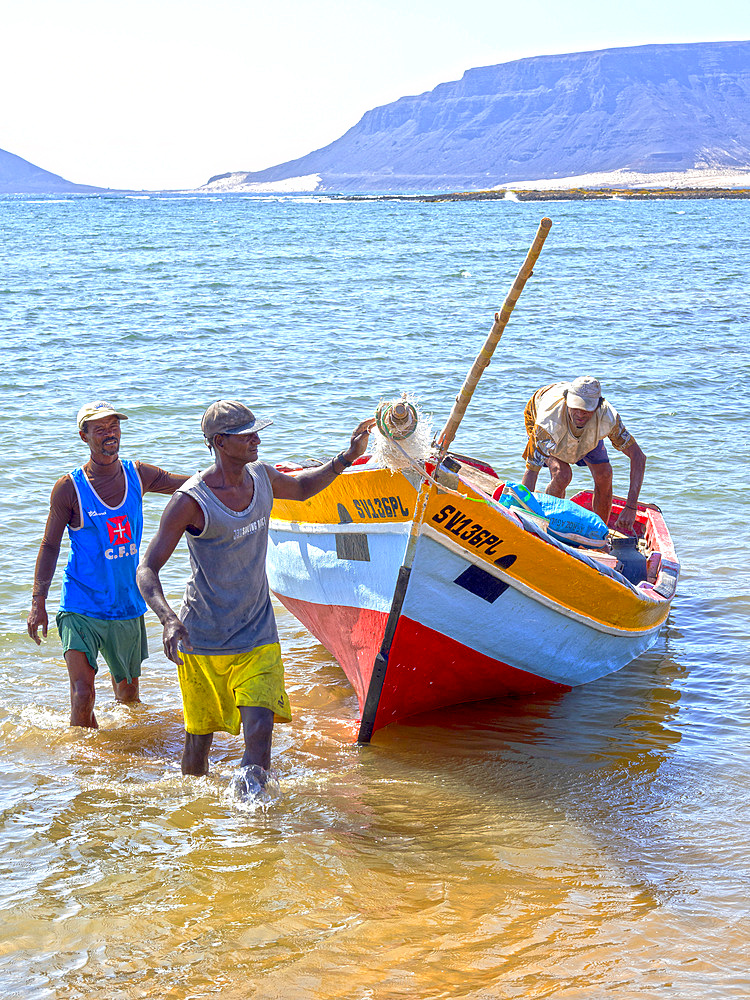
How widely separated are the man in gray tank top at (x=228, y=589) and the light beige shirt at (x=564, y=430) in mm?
3263

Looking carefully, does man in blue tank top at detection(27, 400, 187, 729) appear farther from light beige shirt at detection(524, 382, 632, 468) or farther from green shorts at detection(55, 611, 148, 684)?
light beige shirt at detection(524, 382, 632, 468)

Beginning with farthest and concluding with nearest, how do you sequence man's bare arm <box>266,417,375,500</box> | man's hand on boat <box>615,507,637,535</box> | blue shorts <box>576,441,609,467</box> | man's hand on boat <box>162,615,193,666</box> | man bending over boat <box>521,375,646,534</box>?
man's hand on boat <box>615,507,637,535</box>
blue shorts <box>576,441,609,467</box>
man bending over boat <box>521,375,646,534</box>
man's bare arm <box>266,417,375,500</box>
man's hand on boat <box>162,615,193,666</box>

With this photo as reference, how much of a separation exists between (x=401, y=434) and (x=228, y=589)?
1.07 metres

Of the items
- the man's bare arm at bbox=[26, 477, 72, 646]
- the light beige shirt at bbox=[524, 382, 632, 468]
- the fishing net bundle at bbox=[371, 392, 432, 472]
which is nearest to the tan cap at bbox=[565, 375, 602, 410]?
the light beige shirt at bbox=[524, 382, 632, 468]

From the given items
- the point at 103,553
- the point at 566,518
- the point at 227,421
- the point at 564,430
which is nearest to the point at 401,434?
the point at 227,421

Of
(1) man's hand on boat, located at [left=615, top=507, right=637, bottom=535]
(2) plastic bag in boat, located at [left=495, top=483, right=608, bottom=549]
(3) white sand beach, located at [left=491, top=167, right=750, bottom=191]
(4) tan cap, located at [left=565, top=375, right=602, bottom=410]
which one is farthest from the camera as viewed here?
(3) white sand beach, located at [left=491, top=167, right=750, bottom=191]

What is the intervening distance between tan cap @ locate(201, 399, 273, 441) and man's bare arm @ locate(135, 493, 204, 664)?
0.97 feet

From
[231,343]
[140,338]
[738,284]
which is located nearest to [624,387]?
[231,343]

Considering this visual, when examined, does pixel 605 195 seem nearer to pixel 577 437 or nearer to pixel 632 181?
pixel 632 181

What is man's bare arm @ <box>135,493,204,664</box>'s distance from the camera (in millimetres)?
4113

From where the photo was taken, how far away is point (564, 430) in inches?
296

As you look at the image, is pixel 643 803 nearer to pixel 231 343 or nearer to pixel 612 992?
pixel 612 992

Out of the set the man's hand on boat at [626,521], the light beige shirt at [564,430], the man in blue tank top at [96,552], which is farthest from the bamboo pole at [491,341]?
the man's hand on boat at [626,521]

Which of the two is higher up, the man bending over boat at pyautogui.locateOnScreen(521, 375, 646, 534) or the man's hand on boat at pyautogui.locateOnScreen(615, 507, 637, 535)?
the man bending over boat at pyautogui.locateOnScreen(521, 375, 646, 534)
